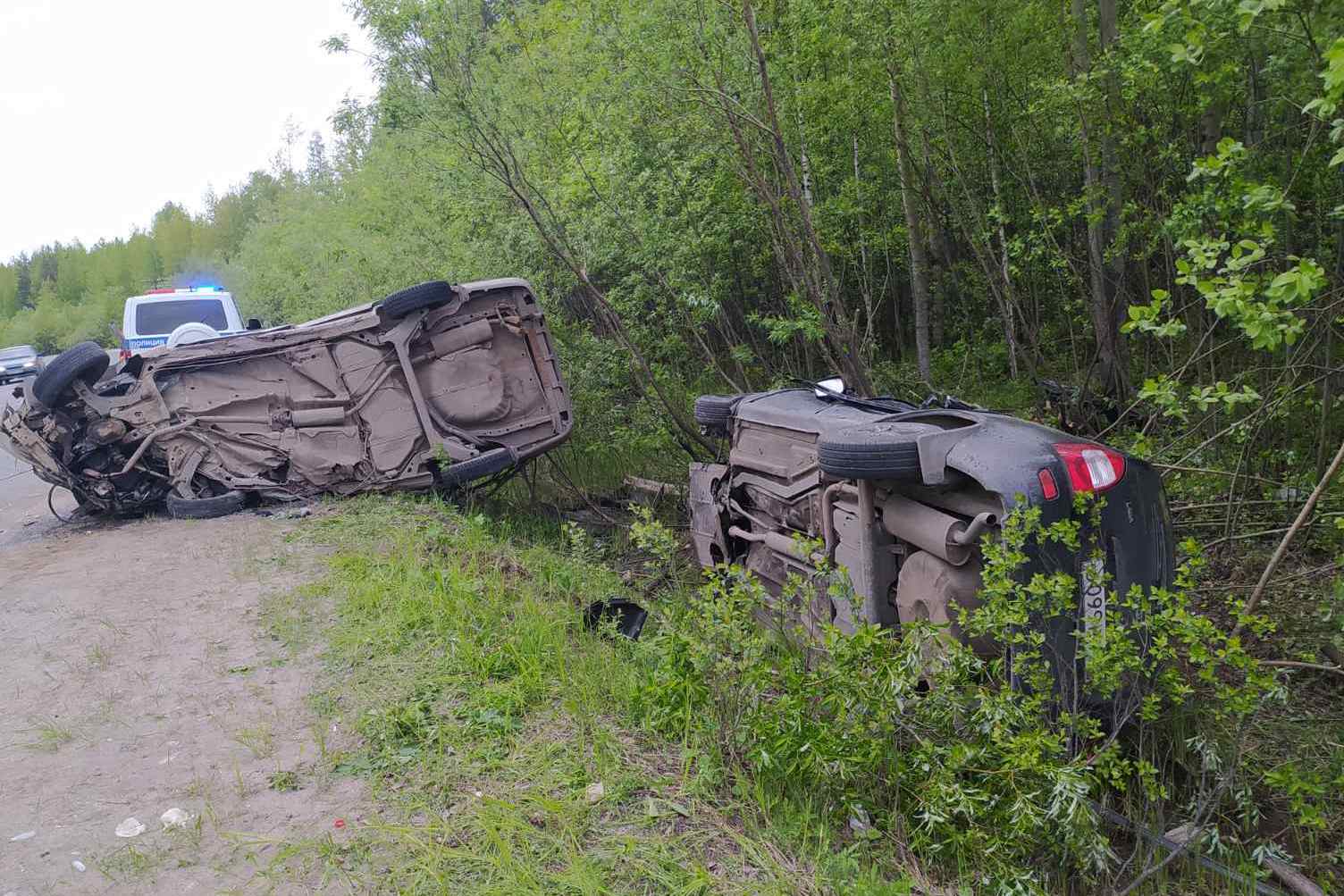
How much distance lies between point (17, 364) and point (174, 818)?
1234 inches

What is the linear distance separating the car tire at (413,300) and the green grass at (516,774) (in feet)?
10.9

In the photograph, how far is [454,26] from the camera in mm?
8445

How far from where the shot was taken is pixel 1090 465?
385 centimetres

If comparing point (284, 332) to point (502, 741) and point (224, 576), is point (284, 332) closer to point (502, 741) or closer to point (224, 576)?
point (224, 576)

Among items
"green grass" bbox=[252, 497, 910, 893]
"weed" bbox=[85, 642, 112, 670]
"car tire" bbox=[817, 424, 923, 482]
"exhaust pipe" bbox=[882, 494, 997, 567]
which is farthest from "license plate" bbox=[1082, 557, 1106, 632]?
"weed" bbox=[85, 642, 112, 670]

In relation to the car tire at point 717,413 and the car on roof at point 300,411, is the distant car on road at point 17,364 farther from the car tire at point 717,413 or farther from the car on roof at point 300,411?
the car tire at point 717,413

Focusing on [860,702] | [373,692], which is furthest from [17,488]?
[860,702]

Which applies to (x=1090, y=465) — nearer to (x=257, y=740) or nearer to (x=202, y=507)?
(x=257, y=740)

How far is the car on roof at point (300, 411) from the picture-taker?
8.34m

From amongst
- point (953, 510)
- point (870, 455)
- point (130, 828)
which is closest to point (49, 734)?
point (130, 828)

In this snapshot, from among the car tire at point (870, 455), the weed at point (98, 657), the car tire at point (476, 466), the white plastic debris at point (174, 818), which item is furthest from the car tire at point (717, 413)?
the white plastic debris at point (174, 818)

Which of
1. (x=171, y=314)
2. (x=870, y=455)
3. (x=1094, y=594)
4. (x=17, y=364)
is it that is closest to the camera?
(x=1094, y=594)

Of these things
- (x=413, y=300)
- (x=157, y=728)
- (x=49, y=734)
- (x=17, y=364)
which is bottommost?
(x=17, y=364)

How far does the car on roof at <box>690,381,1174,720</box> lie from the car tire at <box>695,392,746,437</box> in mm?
→ 1139
